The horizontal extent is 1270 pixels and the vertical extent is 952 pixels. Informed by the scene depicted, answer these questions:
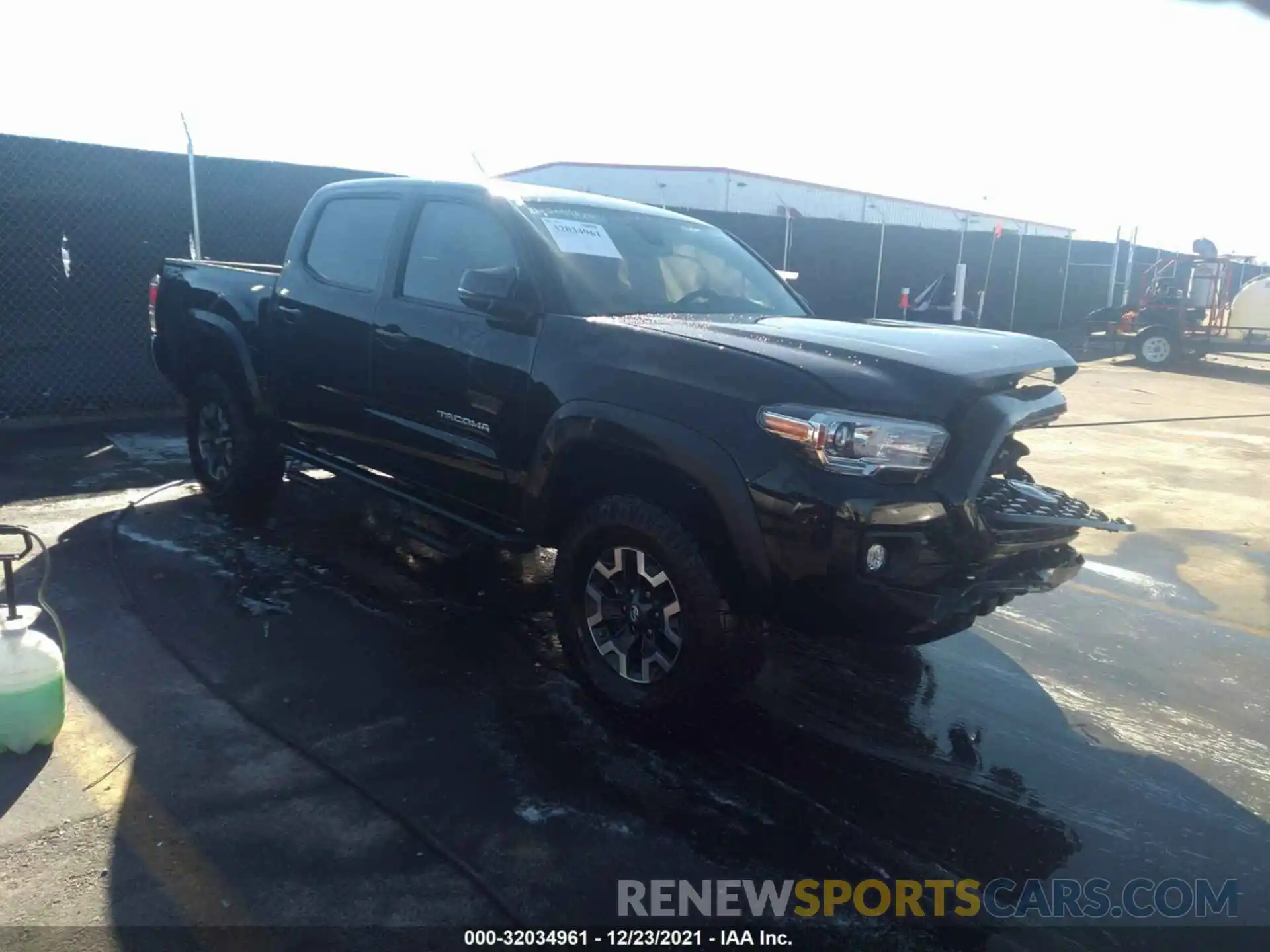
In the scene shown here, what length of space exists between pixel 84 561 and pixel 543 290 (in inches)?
122

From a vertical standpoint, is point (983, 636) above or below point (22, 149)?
below

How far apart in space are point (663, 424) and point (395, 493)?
1958mm

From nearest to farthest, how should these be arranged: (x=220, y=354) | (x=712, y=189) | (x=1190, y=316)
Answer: (x=220, y=354)
(x=1190, y=316)
(x=712, y=189)

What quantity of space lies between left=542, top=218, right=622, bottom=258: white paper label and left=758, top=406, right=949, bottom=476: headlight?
1.42m

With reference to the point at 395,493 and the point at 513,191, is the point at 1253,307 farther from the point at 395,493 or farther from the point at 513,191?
the point at 395,493

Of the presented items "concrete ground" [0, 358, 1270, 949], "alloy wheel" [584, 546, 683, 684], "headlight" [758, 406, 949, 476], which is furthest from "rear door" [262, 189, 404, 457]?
"headlight" [758, 406, 949, 476]

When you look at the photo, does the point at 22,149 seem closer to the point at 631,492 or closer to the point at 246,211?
the point at 246,211

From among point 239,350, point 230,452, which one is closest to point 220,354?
point 239,350

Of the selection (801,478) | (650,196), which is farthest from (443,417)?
(650,196)

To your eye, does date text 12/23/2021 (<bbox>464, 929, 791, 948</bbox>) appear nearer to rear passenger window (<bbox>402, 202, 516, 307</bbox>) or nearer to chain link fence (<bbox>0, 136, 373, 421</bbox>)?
rear passenger window (<bbox>402, 202, 516, 307</bbox>)

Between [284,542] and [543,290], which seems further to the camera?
[284,542]

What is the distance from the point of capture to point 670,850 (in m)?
2.98

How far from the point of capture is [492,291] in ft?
12.7

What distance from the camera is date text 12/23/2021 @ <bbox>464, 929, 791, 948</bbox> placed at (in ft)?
8.43
